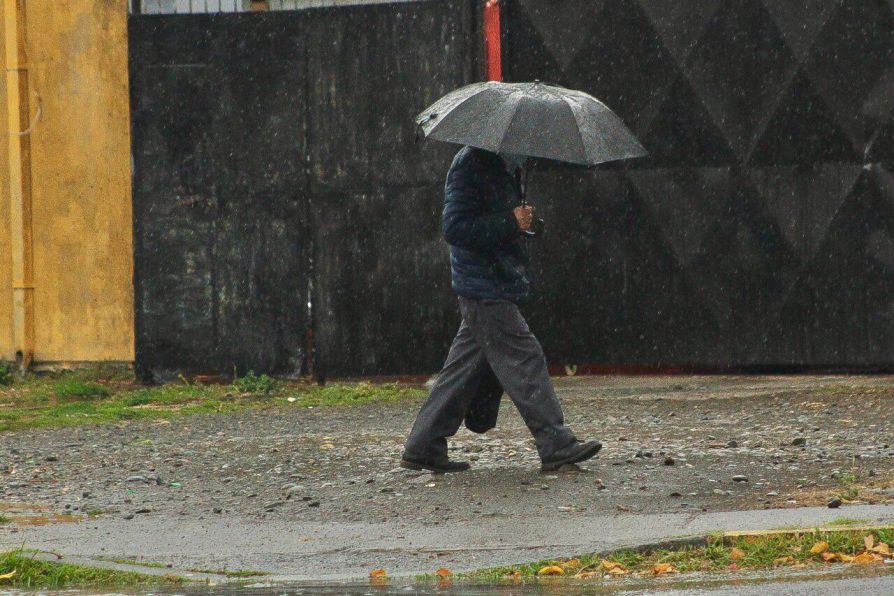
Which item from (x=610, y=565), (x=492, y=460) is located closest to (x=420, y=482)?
(x=492, y=460)

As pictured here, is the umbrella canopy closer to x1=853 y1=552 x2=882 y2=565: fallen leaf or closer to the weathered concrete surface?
the weathered concrete surface

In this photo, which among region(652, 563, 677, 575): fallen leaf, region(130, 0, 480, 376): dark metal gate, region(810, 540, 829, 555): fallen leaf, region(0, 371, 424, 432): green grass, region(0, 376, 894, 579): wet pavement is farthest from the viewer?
region(130, 0, 480, 376): dark metal gate

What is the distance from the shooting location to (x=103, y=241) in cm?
1334

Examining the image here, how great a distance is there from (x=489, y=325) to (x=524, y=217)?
558 millimetres

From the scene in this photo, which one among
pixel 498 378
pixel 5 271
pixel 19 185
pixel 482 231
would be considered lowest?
pixel 498 378

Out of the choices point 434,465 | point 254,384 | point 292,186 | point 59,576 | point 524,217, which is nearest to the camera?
point 59,576

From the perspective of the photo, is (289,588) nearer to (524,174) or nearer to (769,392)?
(524,174)

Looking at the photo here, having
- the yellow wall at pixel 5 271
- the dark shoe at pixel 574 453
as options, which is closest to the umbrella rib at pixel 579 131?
the dark shoe at pixel 574 453

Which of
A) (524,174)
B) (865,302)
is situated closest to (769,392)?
(865,302)

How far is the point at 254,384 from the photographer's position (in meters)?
12.5

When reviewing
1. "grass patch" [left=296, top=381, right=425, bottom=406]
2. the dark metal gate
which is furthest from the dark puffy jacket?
the dark metal gate

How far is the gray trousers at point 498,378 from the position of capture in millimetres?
7820

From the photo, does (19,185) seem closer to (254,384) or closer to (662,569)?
(254,384)

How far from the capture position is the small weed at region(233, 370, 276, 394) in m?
12.4
